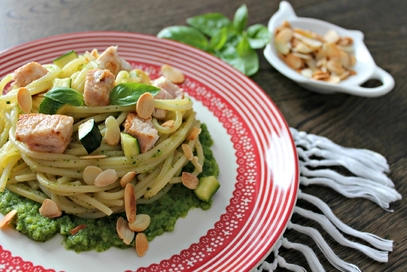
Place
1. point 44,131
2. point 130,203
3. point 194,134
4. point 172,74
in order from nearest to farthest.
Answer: point 44,131
point 130,203
point 194,134
point 172,74

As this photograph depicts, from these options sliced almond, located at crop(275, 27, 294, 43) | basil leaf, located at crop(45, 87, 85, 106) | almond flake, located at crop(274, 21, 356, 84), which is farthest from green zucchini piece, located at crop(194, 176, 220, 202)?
sliced almond, located at crop(275, 27, 294, 43)

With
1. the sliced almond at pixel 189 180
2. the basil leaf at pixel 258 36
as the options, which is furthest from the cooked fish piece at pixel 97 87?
the basil leaf at pixel 258 36

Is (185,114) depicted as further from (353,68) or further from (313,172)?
(353,68)

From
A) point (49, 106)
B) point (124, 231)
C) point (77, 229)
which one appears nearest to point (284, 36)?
point (49, 106)

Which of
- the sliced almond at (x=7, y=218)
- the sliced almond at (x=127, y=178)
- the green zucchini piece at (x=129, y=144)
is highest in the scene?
the green zucchini piece at (x=129, y=144)

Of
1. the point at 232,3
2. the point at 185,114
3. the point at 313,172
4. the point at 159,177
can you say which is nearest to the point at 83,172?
the point at 159,177

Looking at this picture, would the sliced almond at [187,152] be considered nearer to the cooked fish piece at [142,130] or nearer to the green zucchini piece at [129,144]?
the cooked fish piece at [142,130]

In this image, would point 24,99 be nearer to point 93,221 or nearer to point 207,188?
point 93,221
